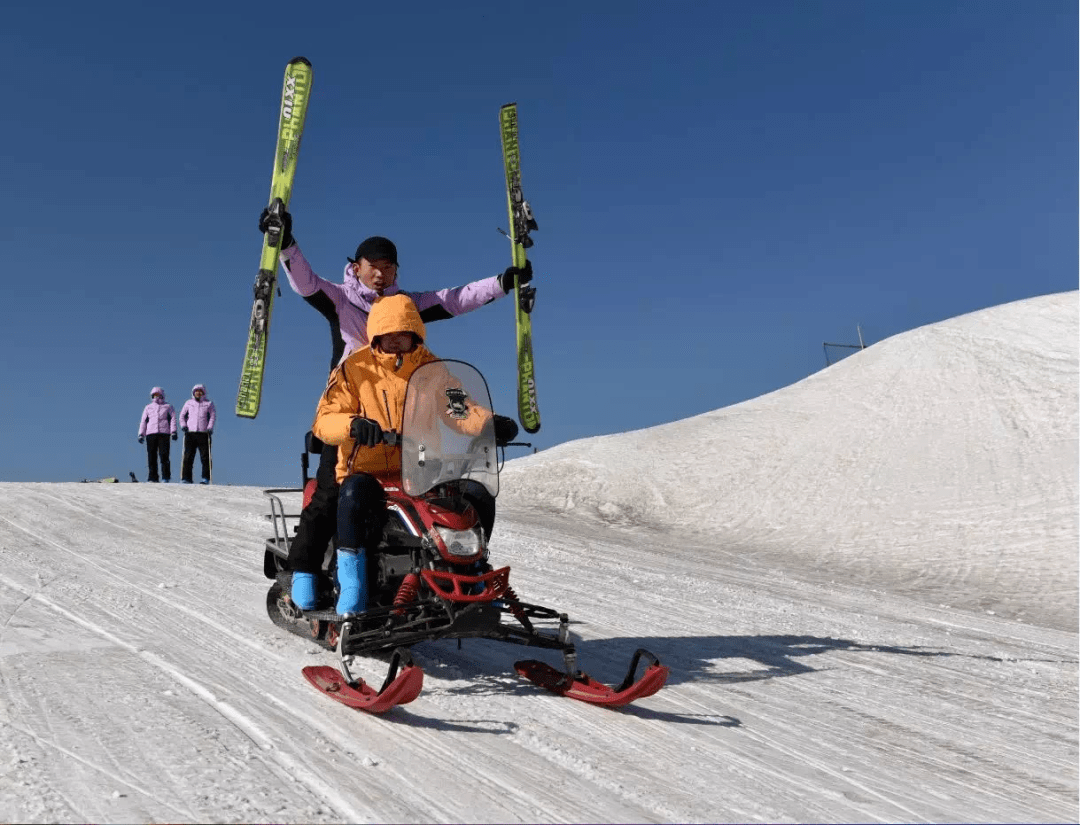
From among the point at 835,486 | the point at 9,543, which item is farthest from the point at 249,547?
the point at 835,486

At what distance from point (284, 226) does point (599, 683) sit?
365 cm

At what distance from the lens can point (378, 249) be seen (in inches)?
236

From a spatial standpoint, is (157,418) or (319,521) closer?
(319,521)

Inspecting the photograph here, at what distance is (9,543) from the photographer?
30.6 ft

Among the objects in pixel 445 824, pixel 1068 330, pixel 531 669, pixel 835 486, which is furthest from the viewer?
pixel 1068 330

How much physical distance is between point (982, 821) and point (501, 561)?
7068mm

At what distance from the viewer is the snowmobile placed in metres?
4.57

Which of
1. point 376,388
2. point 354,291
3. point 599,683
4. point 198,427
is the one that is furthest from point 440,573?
point 198,427

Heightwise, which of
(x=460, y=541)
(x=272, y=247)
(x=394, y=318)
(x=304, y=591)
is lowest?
(x=304, y=591)

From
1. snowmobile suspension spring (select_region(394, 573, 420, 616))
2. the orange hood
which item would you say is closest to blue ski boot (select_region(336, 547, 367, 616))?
snowmobile suspension spring (select_region(394, 573, 420, 616))

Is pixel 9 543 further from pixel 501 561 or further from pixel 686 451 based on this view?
pixel 686 451

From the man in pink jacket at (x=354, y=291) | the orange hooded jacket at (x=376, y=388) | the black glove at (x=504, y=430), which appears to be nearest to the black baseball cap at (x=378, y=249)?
the man in pink jacket at (x=354, y=291)

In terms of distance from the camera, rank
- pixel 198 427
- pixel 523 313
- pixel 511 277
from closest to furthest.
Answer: pixel 511 277, pixel 523 313, pixel 198 427

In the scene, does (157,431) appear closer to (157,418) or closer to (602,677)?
(157,418)
